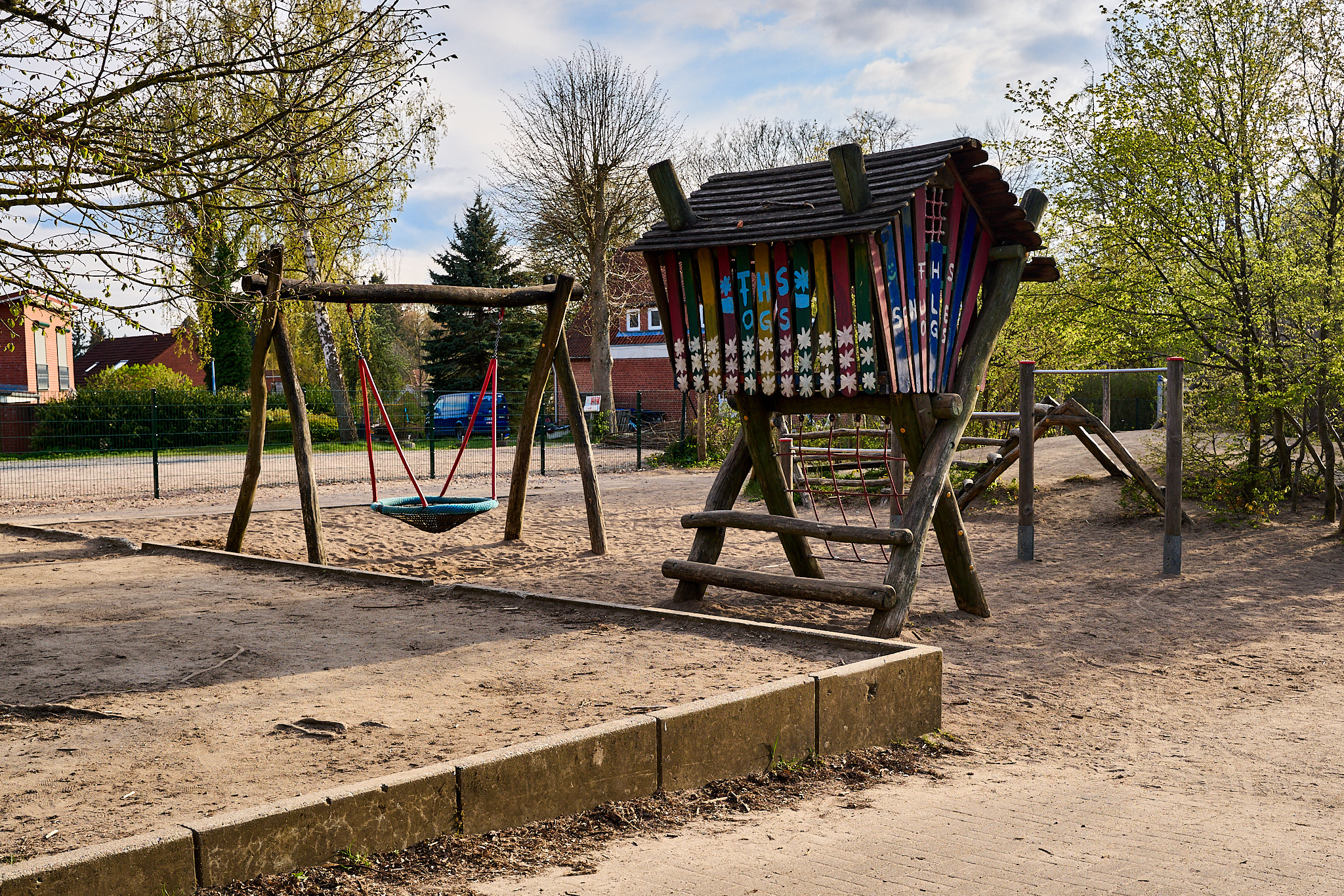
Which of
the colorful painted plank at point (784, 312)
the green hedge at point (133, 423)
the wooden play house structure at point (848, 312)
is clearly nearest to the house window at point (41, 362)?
the green hedge at point (133, 423)

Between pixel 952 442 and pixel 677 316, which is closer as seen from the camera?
pixel 952 442

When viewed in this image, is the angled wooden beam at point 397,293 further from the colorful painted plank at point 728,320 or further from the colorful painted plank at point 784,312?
the colorful painted plank at point 784,312

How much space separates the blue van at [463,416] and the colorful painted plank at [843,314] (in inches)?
761

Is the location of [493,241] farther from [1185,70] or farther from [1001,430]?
[1185,70]

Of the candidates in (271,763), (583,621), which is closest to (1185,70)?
(583,621)

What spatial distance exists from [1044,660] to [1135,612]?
1.95m

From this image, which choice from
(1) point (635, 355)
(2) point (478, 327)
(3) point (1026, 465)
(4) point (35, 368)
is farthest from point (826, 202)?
(4) point (35, 368)

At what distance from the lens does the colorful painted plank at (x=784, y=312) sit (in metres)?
7.06

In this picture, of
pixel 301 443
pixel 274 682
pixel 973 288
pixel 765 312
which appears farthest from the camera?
pixel 301 443

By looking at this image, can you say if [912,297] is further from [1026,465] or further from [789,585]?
[1026,465]

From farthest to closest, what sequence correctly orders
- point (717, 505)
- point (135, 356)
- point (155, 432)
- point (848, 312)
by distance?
point (135, 356)
point (155, 432)
point (717, 505)
point (848, 312)

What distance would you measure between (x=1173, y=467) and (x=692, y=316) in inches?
209

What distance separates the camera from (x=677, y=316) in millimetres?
7590

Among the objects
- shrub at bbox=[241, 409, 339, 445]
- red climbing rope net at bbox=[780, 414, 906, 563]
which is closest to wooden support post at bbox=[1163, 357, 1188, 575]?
red climbing rope net at bbox=[780, 414, 906, 563]
